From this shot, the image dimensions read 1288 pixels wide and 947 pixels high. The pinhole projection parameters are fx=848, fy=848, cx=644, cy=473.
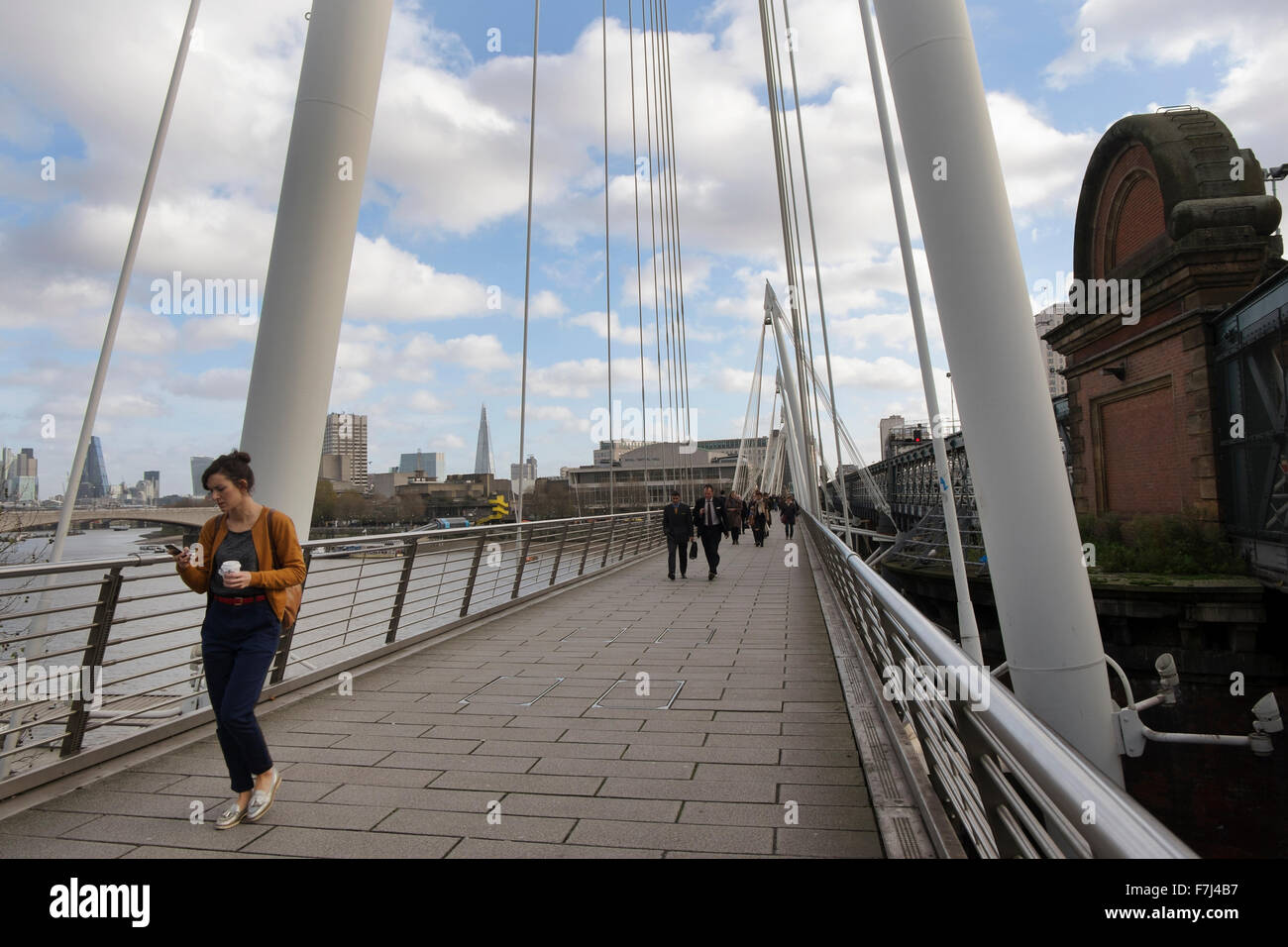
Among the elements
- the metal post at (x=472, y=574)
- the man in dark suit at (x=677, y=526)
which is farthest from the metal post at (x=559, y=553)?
the metal post at (x=472, y=574)

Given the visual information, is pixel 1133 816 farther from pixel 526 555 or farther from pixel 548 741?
pixel 526 555

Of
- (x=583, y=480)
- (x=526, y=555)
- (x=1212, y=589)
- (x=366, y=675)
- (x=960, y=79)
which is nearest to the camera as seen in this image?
(x=960, y=79)

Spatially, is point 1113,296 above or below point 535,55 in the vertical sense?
below

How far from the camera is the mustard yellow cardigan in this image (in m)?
3.53

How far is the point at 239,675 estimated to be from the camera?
11.3ft

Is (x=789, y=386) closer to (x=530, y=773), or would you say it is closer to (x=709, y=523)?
(x=709, y=523)

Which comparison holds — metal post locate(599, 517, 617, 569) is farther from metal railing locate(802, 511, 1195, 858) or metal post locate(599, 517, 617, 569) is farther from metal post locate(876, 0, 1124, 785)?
metal railing locate(802, 511, 1195, 858)

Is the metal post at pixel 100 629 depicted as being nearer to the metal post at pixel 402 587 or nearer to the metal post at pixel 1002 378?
the metal post at pixel 402 587

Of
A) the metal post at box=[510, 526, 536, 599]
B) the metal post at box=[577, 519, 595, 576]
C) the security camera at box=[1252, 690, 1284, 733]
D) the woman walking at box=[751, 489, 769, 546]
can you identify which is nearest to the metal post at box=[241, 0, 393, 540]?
the metal post at box=[510, 526, 536, 599]

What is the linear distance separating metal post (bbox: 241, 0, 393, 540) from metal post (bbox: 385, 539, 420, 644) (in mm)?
1418

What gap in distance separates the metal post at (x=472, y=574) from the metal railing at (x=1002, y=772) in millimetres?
6335
